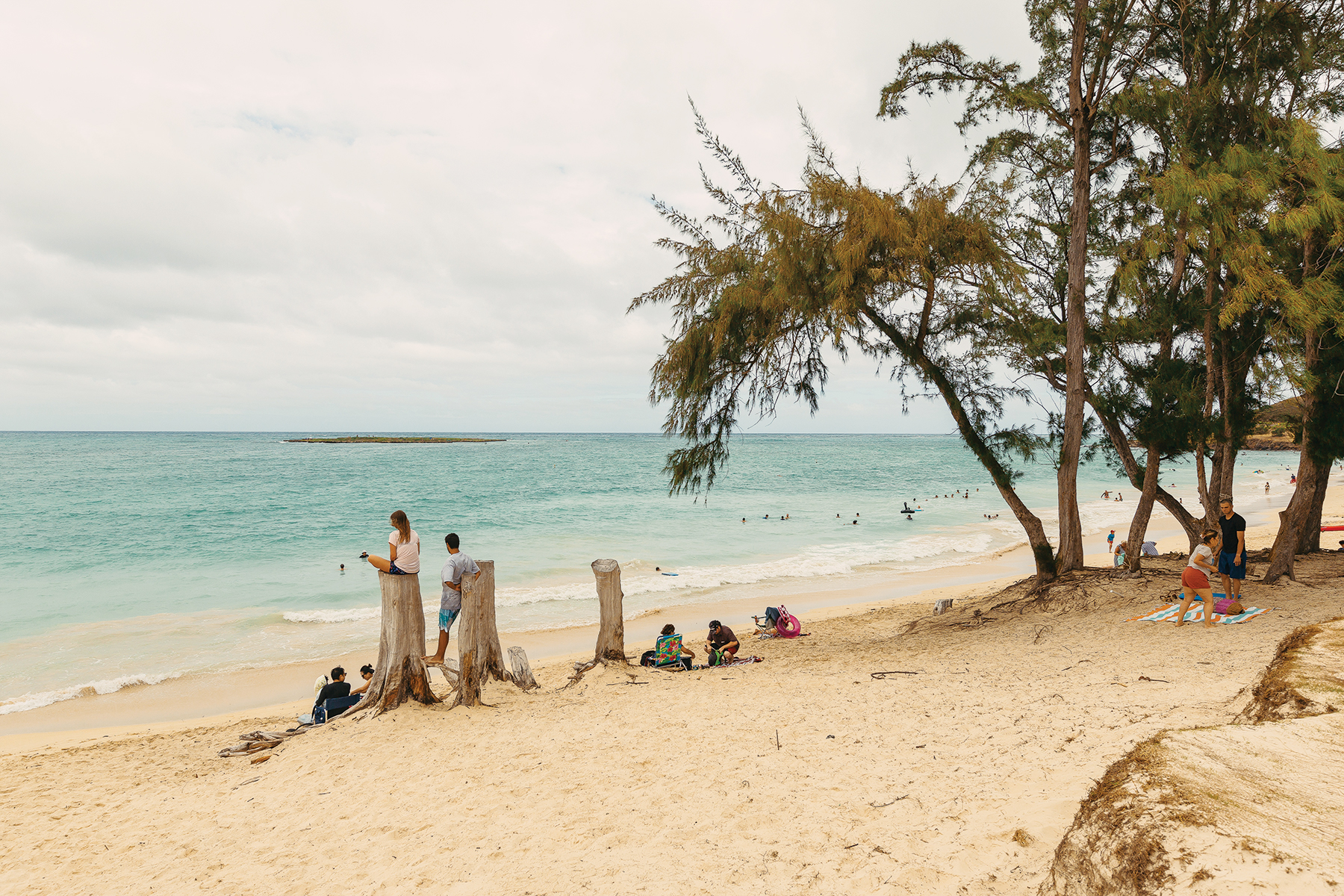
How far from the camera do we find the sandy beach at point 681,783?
423cm

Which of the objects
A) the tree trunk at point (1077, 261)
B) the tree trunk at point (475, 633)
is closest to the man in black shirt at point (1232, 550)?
the tree trunk at point (1077, 261)

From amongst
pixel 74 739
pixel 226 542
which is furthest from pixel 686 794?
pixel 226 542

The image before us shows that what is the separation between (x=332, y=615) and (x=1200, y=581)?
1896 centimetres

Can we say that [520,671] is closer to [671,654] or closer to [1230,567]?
[671,654]

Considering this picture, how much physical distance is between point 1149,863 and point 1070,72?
12.2 meters

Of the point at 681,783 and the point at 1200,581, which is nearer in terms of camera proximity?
the point at 681,783

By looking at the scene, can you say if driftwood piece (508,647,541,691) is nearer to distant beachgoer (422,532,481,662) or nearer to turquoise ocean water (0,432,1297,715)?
distant beachgoer (422,532,481,662)

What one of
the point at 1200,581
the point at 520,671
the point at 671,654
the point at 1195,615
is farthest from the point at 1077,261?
the point at 520,671

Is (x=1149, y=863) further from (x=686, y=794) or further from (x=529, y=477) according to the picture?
(x=529, y=477)

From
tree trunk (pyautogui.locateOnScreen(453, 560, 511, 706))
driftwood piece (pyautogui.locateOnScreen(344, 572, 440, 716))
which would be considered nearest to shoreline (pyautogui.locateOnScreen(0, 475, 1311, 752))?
driftwood piece (pyautogui.locateOnScreen(344, 572, 440, 716))

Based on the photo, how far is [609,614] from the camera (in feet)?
33.6

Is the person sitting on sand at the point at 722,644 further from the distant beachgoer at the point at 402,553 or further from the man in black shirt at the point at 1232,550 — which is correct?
the man in black shirt at the point at 1232,550

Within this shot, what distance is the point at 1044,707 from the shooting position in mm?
6367

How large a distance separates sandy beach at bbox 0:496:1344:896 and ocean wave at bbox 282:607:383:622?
7204mm
